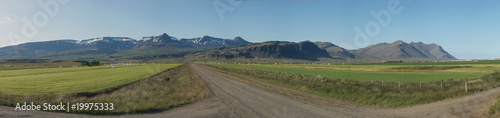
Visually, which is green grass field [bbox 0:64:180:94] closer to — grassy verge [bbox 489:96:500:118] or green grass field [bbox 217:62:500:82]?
grassy verge [bbox 489:96:500:118]

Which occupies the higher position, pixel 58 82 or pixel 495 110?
pixel 58 82

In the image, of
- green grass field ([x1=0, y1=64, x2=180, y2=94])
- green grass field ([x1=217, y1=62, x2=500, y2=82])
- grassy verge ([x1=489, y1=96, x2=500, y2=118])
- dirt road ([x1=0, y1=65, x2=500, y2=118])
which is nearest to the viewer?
grassy verge ([x1=489, y1=96, x2=500, y2=118])

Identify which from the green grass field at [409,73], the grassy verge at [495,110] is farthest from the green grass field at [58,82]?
the green grass field at [409,73]

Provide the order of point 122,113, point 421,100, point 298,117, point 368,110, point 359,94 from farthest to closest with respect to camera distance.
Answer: point 359,94 < point 421,100 < point 368,110 < point 122,113 < point 298,117

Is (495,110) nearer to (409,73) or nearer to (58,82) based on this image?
(58,82)

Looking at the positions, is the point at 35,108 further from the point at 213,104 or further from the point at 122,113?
the point at 213,104

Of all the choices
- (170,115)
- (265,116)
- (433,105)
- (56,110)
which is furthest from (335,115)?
(56,110)

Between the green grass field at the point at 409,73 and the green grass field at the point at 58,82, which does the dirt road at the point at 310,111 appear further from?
the green grass field at the point at 409,73

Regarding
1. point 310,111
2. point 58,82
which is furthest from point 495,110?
point 58,82

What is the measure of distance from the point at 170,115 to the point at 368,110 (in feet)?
42.7

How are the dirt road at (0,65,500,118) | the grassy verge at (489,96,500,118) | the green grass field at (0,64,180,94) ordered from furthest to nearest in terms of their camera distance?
1. the green grass field at (0,64,180,94)
2. the dirt road at (0,65,500,118)
3. the grassy verge at (489,96,500,118)

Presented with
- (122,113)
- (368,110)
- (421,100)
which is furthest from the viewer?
(421,100)

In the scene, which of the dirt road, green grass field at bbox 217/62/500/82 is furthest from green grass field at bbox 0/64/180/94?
green grass field at bbox 217/62/500/82

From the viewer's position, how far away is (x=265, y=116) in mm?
12758
